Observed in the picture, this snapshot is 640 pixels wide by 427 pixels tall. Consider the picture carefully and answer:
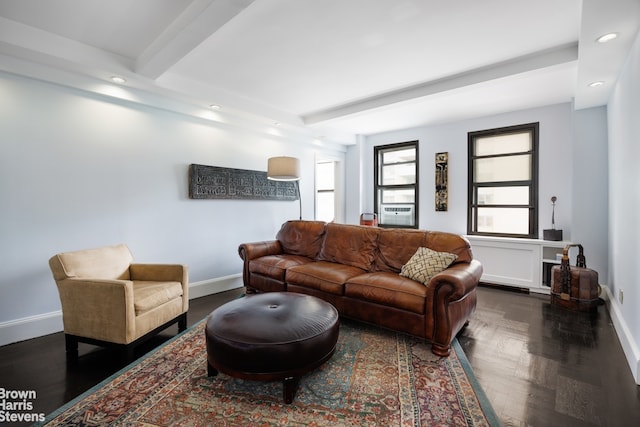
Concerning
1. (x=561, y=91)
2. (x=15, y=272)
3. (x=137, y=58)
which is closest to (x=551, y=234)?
(x=561, y=91)

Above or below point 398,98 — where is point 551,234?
below

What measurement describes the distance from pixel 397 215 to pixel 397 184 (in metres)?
0.63

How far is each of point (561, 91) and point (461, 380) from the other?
380 centimetres

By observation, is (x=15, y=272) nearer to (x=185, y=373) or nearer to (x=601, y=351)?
(x=185, y=373)

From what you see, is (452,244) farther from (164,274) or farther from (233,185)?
(233,185)

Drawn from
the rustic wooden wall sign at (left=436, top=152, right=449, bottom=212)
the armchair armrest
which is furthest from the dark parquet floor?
the rustic wooden wall sign at (left=436, top=152, right=449, bottom=212)

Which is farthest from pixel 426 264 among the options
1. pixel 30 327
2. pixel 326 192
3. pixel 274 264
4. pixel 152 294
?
pixel 326 192

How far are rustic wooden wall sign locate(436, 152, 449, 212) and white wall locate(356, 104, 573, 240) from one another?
67 mm

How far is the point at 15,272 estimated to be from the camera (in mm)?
2682

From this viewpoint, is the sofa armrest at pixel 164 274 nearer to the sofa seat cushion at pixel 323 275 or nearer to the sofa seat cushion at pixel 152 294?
the sofa seat cushion at pixel 152 294

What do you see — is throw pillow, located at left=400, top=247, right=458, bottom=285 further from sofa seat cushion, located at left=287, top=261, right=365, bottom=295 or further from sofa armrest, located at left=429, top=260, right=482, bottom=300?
sofa seat cushion, located at left=287, top=261, right=365, bottom=295

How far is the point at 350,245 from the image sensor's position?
3.68 m

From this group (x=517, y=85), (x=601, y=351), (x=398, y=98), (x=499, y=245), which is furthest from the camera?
(x=499, y=245)

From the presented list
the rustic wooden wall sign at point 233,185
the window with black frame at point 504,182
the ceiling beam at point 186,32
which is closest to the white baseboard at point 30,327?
the rustic wooden wall sign at point 233,185
